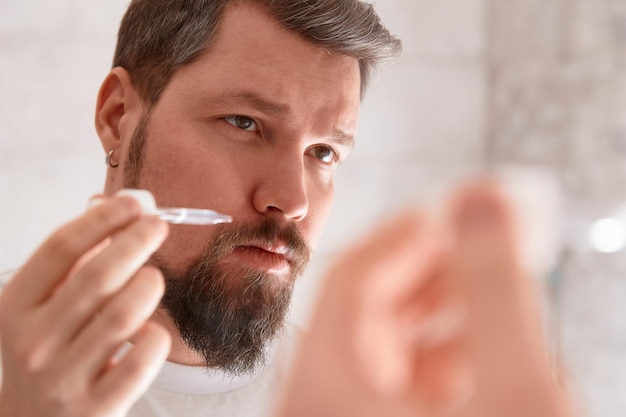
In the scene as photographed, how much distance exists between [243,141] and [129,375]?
0.59 m

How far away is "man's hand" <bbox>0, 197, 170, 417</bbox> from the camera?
1.86 feet

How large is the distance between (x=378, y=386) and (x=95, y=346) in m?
0.36

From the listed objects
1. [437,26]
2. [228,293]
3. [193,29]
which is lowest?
[228,293]

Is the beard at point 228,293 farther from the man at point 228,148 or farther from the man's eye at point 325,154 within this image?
the man's eye at point 325,154

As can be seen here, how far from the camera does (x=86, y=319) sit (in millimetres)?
578

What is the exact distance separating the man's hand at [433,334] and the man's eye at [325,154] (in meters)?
0.93

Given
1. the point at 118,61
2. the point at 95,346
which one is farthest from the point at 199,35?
the point at 95,346

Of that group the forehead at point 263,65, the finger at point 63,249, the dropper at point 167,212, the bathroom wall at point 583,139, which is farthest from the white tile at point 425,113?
the finger at point 63,249

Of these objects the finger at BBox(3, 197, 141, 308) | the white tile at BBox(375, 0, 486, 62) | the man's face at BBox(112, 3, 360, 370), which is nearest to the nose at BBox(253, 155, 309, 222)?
the man's face at BBox(112, 3, 360, 370)

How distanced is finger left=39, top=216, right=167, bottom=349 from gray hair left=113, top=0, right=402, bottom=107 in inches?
24.2

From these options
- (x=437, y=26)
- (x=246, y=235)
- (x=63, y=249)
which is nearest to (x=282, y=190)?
(x=246, y=235)

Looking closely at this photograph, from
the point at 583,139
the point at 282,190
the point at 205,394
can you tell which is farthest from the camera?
the point at 583,139

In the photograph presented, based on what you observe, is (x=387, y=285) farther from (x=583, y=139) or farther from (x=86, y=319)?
(x=583, y=139)

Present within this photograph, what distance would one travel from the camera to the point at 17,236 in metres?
1.49
